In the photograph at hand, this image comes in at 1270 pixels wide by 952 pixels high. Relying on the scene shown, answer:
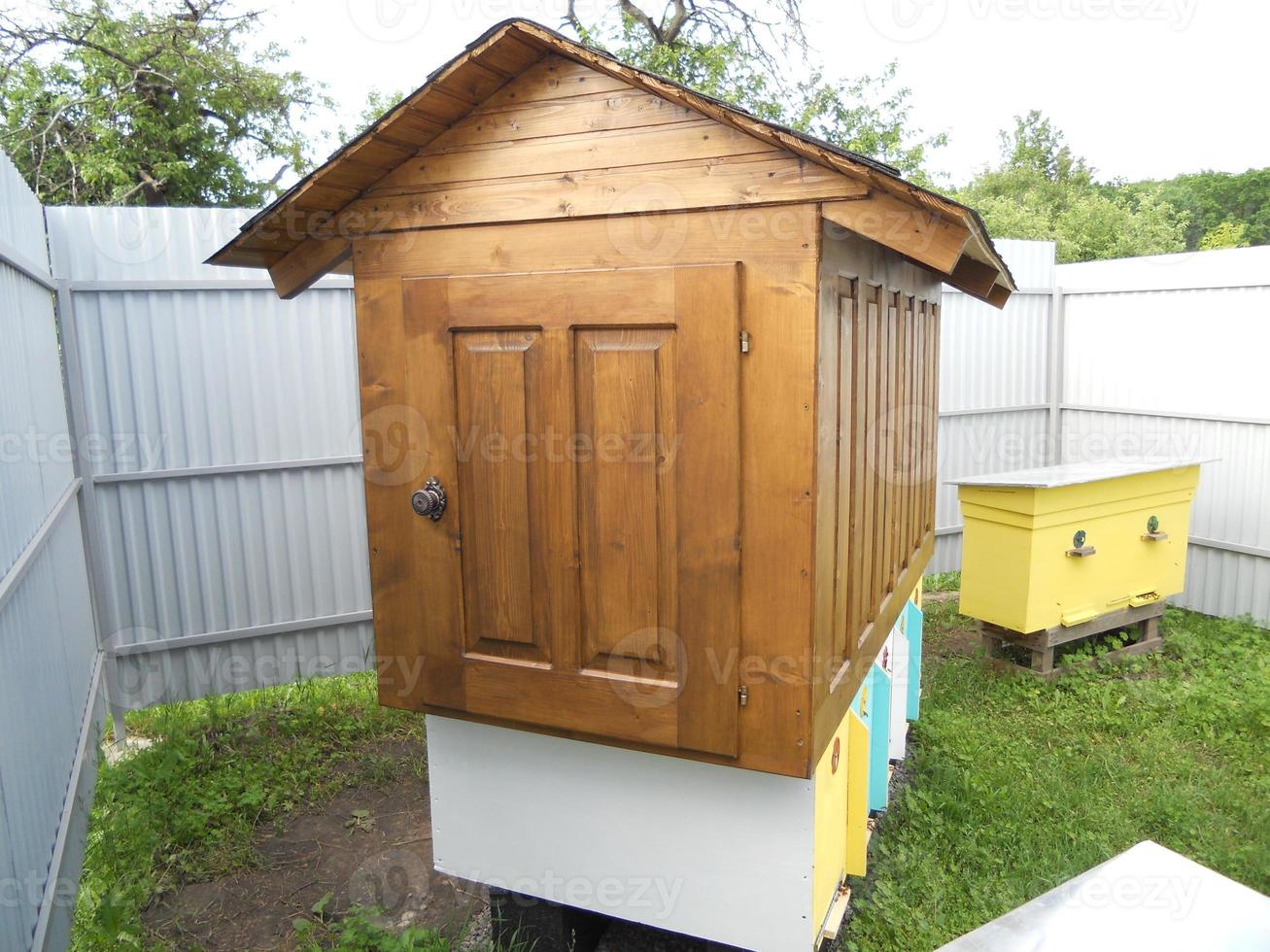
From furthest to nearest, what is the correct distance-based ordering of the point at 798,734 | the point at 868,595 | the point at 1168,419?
the point at 1168,419 < the point at 868,595 < the point at 798,734

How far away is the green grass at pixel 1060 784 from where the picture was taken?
3814 millimetres

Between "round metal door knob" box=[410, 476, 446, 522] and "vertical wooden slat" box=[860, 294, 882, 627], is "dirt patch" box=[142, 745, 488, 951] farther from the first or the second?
"vertical wooden slat" box=[860, 294, 882, 627]

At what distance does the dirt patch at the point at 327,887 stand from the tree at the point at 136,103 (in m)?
13.3

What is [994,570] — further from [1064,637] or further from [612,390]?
[612,390]

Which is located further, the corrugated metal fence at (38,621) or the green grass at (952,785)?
the green grass at (952,785)

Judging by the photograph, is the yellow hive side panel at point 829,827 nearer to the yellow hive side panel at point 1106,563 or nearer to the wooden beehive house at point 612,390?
the wooden beehive house at point 612,390

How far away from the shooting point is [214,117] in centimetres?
1631

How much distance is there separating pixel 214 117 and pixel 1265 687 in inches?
708

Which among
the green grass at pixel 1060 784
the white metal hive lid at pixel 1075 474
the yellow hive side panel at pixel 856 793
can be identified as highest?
the white metal hive lid at pixel 1075 474

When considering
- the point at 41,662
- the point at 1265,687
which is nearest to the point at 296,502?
the point at 41,662

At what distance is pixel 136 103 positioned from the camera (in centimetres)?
1491

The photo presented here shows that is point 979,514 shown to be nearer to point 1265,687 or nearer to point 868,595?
point 1265,687

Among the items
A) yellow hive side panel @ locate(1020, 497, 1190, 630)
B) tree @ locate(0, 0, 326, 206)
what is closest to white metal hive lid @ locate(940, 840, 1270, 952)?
yellow hive side panel @ locate(1020, 497, 1190, 630)

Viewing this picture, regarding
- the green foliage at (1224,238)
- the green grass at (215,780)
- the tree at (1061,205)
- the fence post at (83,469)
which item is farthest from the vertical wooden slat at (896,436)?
the green foliage at (1224,238)
